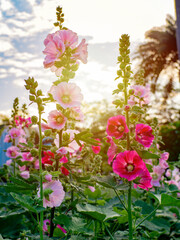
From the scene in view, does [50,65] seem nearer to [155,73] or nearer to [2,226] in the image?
[2,226]

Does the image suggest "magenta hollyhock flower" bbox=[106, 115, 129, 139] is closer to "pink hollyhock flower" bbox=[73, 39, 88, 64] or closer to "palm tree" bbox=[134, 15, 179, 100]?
"pink hollyhock flower" bbox=[73, 39, 88, 64]

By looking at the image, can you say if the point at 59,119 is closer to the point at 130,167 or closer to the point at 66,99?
the point at 66,99

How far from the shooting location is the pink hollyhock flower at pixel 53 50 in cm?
153

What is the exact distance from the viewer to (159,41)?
940 inches

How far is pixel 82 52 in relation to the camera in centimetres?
160

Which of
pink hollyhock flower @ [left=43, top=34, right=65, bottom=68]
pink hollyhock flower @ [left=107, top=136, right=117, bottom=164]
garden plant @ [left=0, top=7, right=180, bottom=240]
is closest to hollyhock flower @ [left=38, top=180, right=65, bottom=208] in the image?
garden plant @ [left=0, top=7, right=180, bottom=240]

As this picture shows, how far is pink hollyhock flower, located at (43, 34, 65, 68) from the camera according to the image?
1.53 m

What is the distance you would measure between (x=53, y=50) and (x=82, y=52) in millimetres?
167

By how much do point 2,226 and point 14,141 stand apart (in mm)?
1010

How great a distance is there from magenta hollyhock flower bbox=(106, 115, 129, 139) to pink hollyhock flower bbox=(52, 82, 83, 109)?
22 centimetres

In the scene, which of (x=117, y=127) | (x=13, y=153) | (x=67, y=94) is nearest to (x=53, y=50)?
(x=67, y=94)

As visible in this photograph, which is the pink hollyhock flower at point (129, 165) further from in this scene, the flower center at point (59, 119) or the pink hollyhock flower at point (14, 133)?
the pink hollyhock flower at point (14, 133)

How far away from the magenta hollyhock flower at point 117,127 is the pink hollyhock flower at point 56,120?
26cm

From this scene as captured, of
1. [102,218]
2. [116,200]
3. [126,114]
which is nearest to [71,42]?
[126,114]
